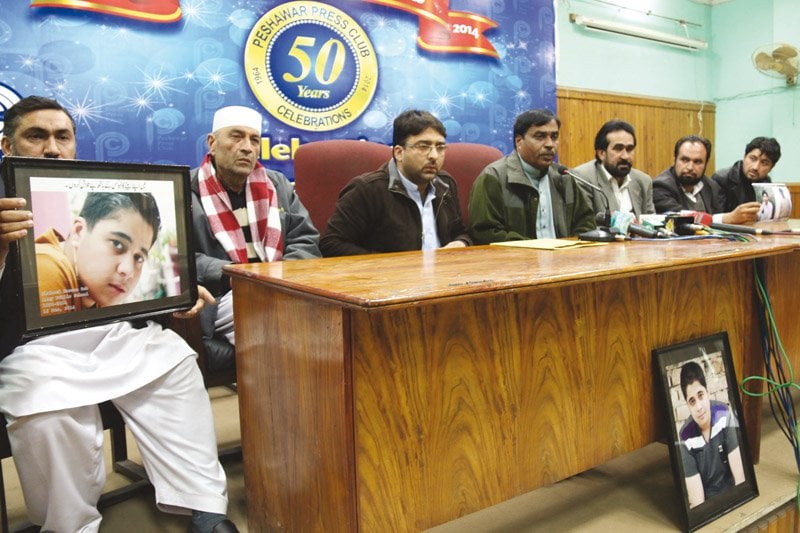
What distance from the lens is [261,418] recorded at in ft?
4.37

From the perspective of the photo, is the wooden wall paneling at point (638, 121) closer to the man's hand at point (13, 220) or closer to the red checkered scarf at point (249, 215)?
the red checkered scarf at point (249, 215)

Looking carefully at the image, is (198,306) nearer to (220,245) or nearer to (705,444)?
(220,245)

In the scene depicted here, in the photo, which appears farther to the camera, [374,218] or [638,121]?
[638,121]

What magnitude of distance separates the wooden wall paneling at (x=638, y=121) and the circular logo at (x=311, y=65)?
238cm

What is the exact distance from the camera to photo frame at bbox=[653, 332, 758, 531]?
1521 mm

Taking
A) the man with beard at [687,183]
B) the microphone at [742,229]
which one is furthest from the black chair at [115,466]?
the man with beard at [687,183]

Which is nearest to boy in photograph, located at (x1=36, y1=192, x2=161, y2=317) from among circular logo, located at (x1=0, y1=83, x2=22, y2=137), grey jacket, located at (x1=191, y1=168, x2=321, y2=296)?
grey jacket, located at (x1=191, y1=168, x2=321, y2=296)

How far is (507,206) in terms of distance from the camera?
2.48 m

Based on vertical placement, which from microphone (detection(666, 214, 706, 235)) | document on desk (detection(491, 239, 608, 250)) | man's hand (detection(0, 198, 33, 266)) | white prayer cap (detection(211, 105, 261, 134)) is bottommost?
document on desk (detection(491, 239, 608, 250))

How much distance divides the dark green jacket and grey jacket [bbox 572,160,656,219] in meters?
0.43

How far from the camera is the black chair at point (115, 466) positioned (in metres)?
1.25

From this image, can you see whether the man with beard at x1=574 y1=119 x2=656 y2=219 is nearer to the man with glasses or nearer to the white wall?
the man with glasses

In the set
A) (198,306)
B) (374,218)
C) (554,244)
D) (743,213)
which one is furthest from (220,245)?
(743,213)

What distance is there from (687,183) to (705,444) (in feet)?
8.00
